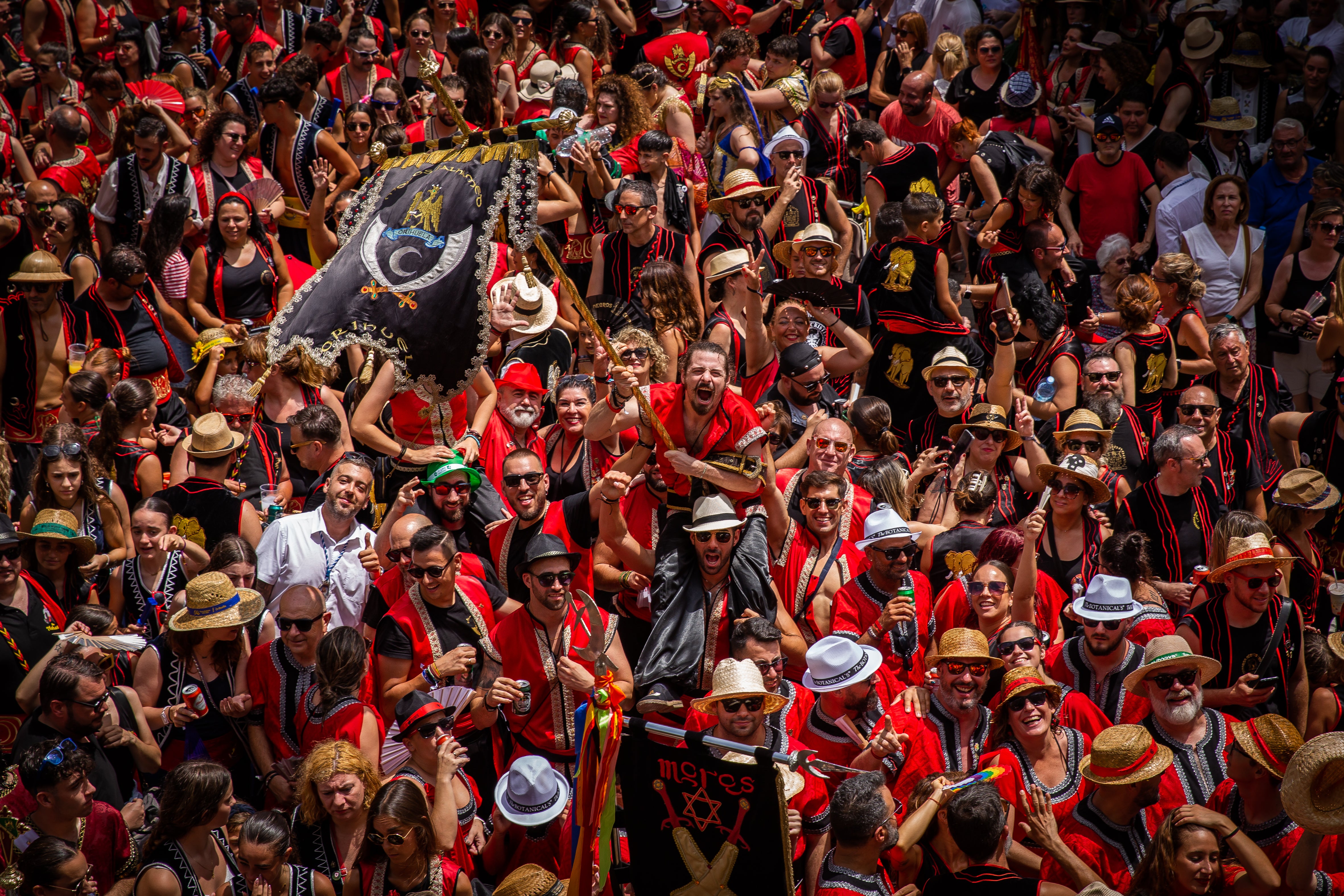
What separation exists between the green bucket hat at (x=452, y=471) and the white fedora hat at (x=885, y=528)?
6.72 feet

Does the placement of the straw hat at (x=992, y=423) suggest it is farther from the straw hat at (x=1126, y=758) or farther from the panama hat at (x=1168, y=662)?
the straw hat at (x=1126, y=758)

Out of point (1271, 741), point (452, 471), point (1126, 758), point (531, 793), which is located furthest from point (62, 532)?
point (1271, 741)

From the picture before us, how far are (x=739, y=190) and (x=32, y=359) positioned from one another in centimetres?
475

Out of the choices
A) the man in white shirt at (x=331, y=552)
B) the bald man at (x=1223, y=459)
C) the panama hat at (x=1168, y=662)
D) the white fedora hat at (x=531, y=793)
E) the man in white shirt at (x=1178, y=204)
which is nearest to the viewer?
the white fedora hat at (x=531, y=793)

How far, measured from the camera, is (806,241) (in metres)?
9.31

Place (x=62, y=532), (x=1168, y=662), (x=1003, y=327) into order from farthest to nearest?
(x=1003, y=327), (x=62, y=532), (x=1168, y=662)

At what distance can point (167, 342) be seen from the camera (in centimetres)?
961

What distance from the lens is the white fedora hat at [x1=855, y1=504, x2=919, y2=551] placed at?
692cm

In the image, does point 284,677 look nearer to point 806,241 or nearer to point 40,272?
point 40,272

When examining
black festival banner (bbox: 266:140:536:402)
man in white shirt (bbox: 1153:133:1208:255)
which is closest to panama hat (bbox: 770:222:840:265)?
man in white shirt (bbox: 1153:133:1208:255)

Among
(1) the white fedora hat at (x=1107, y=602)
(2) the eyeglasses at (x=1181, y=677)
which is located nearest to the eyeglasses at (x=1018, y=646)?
(1) the white fedora hat at (x=1107, y=602)

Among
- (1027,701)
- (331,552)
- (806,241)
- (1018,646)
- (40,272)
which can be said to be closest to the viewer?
(1027,701)

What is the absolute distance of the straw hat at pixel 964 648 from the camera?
6273 mm

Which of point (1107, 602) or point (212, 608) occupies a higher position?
point (1107, 602)
